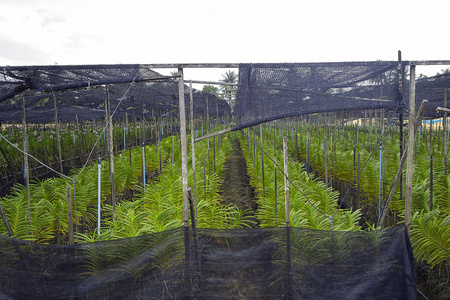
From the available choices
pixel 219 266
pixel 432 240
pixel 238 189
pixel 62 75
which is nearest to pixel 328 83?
A: pixel 432 240

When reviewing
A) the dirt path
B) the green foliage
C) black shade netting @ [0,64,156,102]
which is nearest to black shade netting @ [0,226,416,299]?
the green foliage

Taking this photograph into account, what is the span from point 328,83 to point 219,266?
103 inches

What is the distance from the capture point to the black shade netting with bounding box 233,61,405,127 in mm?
3645

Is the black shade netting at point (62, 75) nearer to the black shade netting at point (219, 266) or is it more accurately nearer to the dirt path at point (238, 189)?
the black shade netting at point (219, 266)

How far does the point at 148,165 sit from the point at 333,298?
7603mm

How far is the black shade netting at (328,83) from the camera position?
364 centimetres

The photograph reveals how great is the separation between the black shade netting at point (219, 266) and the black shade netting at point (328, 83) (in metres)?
1.88

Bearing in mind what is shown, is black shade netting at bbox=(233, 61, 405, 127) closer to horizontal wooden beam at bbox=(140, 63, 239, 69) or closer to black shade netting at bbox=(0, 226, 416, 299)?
horizontal wooden beam at bbox=(140, 63, 239, 69)

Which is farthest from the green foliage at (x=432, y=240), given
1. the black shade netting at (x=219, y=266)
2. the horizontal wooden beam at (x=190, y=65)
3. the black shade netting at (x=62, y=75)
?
the black shade netting at (x=62, y=75)

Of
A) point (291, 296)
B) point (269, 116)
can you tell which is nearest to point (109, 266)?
point (291, 296)

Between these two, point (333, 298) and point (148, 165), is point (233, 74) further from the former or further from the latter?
point (333, 298)

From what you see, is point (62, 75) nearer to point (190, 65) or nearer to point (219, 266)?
point (190, 65)

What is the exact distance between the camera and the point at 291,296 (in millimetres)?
2617

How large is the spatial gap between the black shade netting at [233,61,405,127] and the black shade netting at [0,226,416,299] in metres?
1.88
